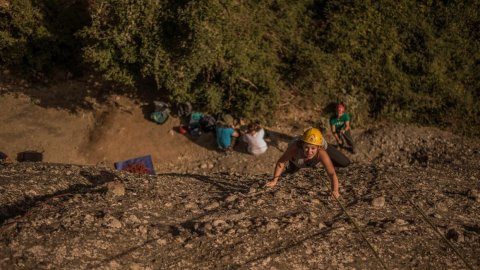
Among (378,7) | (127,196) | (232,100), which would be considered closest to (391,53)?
(378,7)

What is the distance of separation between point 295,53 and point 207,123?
322 cm

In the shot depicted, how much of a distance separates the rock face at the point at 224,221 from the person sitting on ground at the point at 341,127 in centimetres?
231

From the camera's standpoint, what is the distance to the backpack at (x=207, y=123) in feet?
37.3

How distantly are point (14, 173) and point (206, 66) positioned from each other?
16.3 feet

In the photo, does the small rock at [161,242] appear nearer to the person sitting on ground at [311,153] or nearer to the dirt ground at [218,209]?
the dirt ground at [218,209]

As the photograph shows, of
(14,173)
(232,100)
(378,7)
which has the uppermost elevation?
(378,7)

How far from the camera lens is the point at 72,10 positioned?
12.5 metres

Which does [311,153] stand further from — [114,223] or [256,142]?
[256,142]

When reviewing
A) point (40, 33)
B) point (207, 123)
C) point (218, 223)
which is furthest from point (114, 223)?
point (40, 33)

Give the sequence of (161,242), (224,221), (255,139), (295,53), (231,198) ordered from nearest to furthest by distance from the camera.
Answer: (161,242) → (224,221) → (231,198) → (255,139) → (295,53)

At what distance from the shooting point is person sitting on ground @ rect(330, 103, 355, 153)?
11062 mm

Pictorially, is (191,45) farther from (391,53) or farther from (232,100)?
(391,53)

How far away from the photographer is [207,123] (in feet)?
37.3

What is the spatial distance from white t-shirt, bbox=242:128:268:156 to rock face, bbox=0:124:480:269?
2078 millimetres
